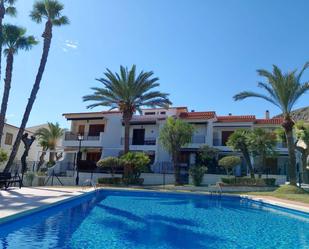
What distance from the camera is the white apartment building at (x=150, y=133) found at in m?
31.1

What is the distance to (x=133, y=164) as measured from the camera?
967 inches

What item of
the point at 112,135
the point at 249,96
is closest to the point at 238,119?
the point at 249,96

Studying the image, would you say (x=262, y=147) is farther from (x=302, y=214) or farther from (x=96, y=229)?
(x=96, y=229)

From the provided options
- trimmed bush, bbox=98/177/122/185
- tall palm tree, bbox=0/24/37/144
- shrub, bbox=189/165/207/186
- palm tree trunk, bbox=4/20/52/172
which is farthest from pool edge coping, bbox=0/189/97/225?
shrub, bbox=189/165/207/186

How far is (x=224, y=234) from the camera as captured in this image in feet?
29.6

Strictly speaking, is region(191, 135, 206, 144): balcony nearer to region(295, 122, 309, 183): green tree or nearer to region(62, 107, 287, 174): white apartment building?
region(62, 107, 287, 174): white apartment building

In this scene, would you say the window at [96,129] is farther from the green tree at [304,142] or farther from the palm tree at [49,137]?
the green tree at [304,142]

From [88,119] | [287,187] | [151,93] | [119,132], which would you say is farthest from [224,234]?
[88,119]

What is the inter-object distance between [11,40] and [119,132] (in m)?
15.9

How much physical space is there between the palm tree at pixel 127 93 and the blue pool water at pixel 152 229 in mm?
14979

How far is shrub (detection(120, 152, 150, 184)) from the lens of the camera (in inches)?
949

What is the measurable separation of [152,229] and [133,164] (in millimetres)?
15355

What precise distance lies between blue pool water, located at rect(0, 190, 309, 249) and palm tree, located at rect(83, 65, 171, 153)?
14979mm

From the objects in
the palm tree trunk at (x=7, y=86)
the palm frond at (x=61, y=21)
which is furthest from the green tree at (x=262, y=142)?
the palm tree trunk at (x=7, y=86)
